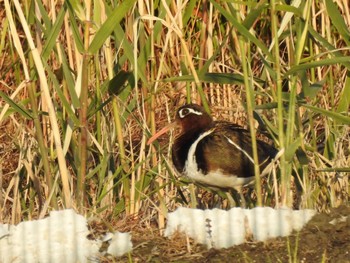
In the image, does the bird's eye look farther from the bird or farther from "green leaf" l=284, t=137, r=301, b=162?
"green leaf" l=284, t=137, r=301, b=162

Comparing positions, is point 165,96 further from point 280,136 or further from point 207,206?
point 280,136

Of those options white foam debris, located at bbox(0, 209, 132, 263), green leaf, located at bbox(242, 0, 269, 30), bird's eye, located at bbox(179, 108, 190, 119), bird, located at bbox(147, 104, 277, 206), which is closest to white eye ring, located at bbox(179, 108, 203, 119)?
bird's eye, located at bbox(179, 108, 190, 119)

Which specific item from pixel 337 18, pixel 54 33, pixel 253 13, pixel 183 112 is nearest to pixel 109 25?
pixel 54 33

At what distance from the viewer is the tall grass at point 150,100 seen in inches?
154

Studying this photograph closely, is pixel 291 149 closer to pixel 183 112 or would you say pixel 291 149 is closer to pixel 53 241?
pixel 53 241

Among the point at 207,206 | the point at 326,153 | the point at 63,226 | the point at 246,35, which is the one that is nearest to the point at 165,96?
the point at 207,206

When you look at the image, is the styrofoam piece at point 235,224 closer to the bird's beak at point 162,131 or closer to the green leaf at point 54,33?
the bird's beak at point 162,131

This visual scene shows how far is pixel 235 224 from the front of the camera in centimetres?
341

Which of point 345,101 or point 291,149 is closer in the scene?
point 291,149

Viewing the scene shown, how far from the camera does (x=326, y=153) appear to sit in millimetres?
4512

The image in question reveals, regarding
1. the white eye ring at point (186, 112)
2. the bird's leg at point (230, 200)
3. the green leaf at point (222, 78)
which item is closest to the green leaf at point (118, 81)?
the green leaf at point (222, 78)

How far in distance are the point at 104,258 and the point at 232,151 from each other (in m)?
1.27

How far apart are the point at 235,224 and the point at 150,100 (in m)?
1.16

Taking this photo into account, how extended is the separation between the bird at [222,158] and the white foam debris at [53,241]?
0.97m
